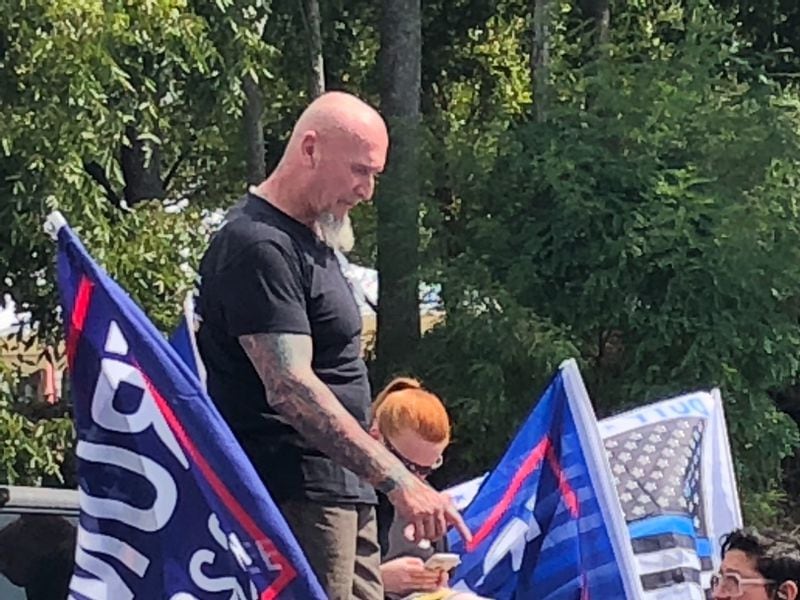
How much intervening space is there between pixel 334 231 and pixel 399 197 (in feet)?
24.1

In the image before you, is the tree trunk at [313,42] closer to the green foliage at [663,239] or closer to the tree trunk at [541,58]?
the tree trunk at [541,58]

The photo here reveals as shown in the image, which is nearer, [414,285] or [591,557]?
[591,557]

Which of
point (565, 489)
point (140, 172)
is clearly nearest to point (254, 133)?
point (140, 172)

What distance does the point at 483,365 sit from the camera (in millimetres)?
10281

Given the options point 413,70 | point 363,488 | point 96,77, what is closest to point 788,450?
point 413,70

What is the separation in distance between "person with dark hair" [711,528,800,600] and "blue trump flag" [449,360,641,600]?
1.22 ft

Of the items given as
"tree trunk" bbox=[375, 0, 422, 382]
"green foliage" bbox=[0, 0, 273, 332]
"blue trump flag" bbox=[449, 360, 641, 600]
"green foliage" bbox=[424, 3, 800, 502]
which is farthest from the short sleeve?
"tree trunk" bbox=[375, 0, 422, 382]

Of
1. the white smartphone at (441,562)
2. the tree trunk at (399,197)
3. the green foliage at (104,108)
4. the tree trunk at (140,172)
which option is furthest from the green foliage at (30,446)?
the white smartphone at (441,562)

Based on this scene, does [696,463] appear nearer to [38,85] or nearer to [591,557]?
[591,557]

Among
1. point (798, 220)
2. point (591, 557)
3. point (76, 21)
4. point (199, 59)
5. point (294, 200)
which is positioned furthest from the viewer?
point (798, 220)

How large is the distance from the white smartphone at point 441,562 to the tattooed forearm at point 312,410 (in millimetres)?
762

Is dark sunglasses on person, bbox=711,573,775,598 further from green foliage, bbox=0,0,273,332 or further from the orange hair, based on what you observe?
green foliage, bbox=0,0,273,332

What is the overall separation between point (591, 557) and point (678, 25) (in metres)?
8.30

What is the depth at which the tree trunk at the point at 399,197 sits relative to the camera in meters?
11.0
